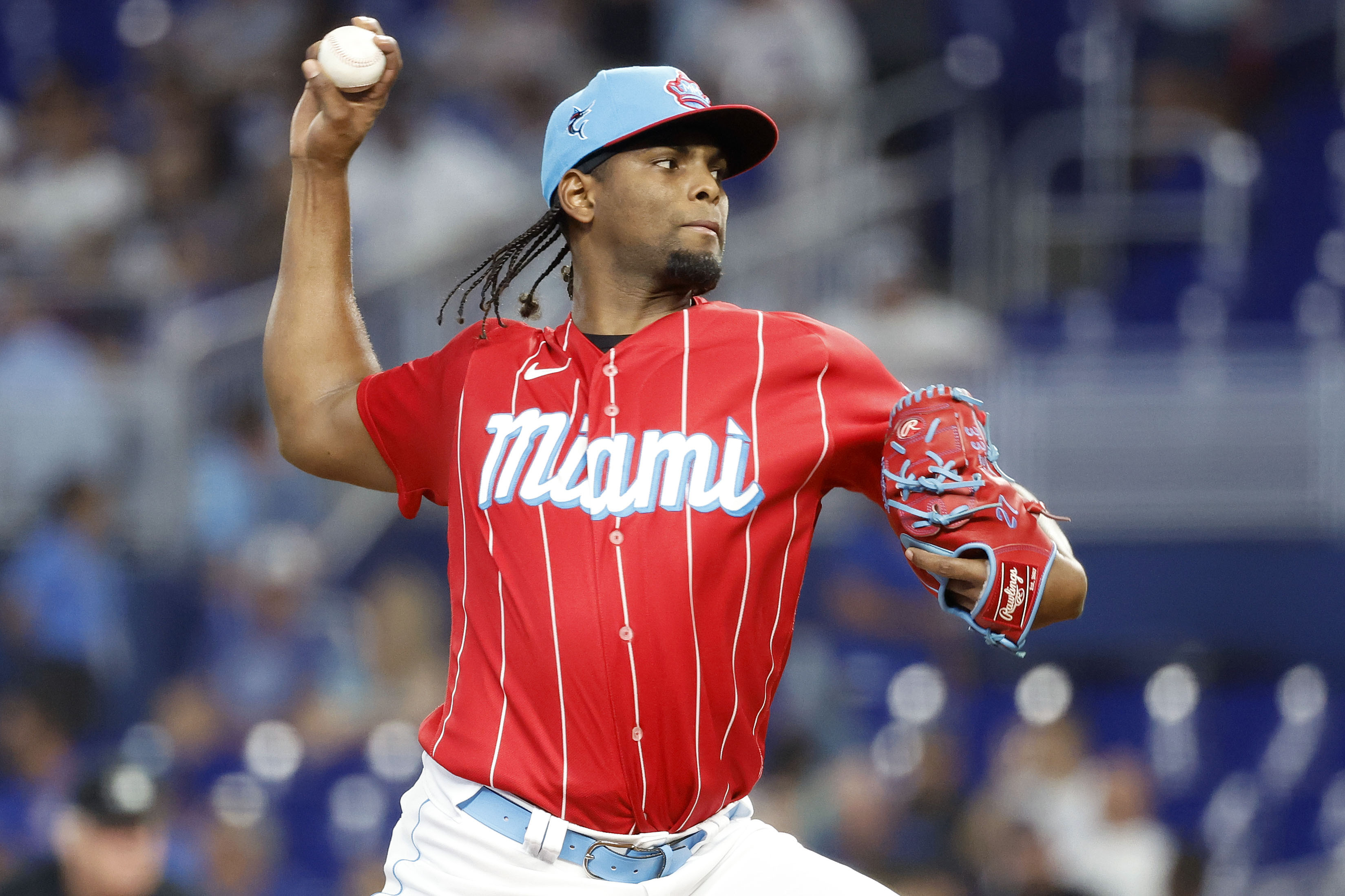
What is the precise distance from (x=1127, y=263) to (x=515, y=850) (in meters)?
5.97

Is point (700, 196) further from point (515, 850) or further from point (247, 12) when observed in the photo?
point (247, 12)

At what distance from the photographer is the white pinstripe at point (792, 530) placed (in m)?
2.49

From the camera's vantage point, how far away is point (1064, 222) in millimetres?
7594

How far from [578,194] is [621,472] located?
55 cm

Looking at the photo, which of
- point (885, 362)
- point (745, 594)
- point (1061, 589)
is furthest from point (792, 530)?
point (885, 362)

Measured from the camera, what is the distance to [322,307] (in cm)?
293

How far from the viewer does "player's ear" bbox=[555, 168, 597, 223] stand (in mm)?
2736

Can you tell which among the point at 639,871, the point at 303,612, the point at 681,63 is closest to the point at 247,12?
the point at 681,63

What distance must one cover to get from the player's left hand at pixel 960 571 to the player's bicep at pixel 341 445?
38.4 inches

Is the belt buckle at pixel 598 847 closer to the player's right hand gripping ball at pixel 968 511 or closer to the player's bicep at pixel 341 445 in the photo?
the player's right hand gripping ball at pixel 968 511

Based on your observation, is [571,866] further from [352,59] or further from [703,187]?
[352,59]

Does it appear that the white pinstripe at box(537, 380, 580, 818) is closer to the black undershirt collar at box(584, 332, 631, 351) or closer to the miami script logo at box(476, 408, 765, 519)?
the miami script logo at box(476, 408, 765, 519)

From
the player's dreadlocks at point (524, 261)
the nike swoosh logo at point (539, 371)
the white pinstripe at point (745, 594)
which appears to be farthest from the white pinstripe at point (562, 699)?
the player's dreadlocks at point (524, 261)

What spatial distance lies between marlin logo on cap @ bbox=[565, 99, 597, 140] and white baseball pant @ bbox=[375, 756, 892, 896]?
1.05 metres
